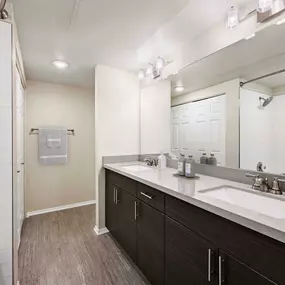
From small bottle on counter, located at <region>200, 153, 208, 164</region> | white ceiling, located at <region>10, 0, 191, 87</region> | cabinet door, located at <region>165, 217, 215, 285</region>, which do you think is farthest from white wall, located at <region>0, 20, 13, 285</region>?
small bottle on counter, located at <region>200, 153, 208, 164</region>

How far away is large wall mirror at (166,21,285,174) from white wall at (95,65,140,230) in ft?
2.82

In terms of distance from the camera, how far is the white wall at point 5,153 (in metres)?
1.26

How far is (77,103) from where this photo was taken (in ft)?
11.3

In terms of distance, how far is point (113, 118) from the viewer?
256 centimetres

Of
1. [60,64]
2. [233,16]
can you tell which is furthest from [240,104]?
[60,64]

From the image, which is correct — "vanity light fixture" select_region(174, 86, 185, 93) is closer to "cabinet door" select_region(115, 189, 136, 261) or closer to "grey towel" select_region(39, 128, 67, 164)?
"cabinet door" select_region(115, 189, 136, 261)

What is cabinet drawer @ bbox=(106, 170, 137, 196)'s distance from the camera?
1813 millimetres

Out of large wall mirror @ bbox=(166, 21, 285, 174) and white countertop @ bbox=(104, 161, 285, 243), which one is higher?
large wall mirror @ bbox=(166, 21, 285, 174)

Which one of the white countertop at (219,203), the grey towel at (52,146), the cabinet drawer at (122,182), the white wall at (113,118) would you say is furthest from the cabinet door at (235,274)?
the grey towel at (52,146)

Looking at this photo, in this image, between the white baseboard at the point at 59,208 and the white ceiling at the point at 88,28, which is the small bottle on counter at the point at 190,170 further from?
the white baseboard at the point at 59,208

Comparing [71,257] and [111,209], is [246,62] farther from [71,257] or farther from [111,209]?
[71,257]

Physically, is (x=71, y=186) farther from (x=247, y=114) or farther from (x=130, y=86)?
(x=247, y=114)

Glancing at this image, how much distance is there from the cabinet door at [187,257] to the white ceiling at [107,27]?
1.52 m

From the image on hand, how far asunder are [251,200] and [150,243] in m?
0.82
